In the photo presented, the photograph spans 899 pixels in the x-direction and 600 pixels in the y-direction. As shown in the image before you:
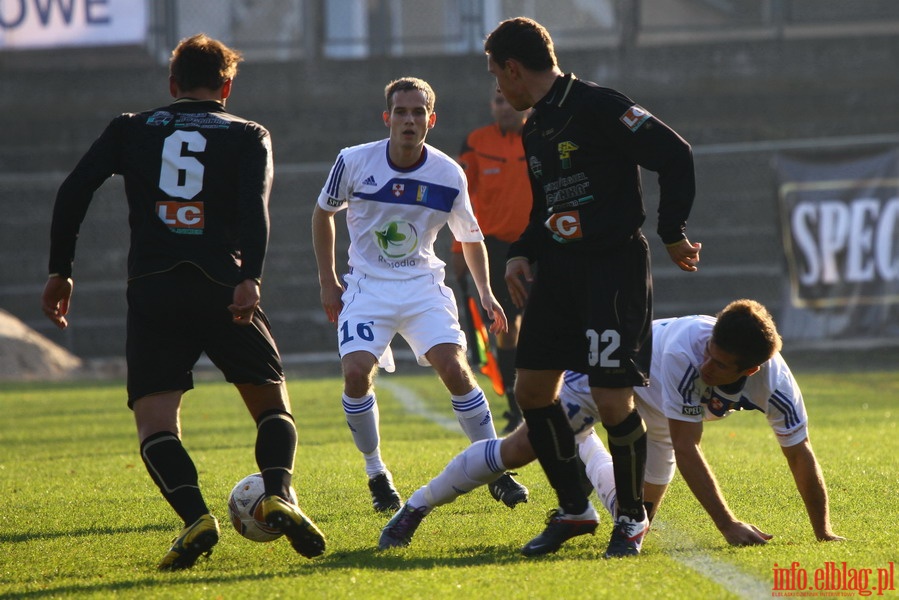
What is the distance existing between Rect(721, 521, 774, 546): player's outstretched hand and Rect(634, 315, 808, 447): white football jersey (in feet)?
1.16

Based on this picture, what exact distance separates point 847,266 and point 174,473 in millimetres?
13190

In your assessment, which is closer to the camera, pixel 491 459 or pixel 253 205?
pixel 253 205

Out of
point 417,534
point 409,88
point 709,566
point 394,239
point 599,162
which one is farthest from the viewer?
point 394,239

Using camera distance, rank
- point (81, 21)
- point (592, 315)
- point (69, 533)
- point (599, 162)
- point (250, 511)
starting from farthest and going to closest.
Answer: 1. point (81, 21)
2. point (69, 533)
3. point (250, 511)
4. point (599, 162)
5. point (592, 315)

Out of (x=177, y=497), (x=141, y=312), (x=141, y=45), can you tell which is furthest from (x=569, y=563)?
(x=141, y=45)

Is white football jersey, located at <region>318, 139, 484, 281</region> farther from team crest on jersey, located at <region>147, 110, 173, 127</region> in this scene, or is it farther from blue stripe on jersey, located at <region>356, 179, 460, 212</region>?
team crest on jersey, located at <region>147, 110, 173, 127</region>

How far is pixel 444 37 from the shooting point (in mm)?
21516

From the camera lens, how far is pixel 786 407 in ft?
15.6

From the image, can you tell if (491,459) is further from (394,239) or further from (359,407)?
(394,239)

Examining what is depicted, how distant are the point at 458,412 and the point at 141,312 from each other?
1823mm

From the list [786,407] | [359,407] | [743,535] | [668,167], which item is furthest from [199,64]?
[743,535]

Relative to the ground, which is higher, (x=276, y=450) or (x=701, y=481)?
(x=276, y=450)

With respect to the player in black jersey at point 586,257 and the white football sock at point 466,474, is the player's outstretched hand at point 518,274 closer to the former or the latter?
the player in black jersey at point 586,257

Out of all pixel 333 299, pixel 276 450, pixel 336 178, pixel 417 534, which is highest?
pixel 336 178
